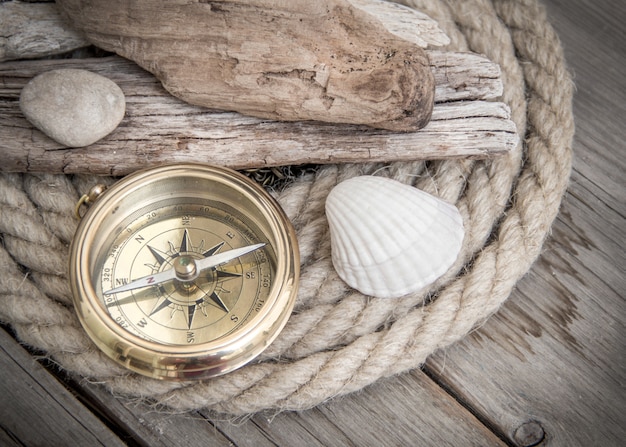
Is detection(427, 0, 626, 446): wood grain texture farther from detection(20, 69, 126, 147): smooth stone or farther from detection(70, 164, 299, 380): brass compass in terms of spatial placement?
detection(20, 69, 126, 147): smooth stone

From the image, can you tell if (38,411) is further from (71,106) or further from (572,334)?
(572,334)

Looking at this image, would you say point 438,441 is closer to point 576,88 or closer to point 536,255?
point 536,255

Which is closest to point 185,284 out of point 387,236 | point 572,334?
point 387,236

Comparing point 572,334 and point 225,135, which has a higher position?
point 225,135

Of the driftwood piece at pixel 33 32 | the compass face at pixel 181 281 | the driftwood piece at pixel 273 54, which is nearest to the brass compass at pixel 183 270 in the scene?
the compass face at pixel 181 281

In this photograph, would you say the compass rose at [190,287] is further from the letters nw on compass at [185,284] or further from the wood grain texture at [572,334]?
the wood grain texture at [572,334]
